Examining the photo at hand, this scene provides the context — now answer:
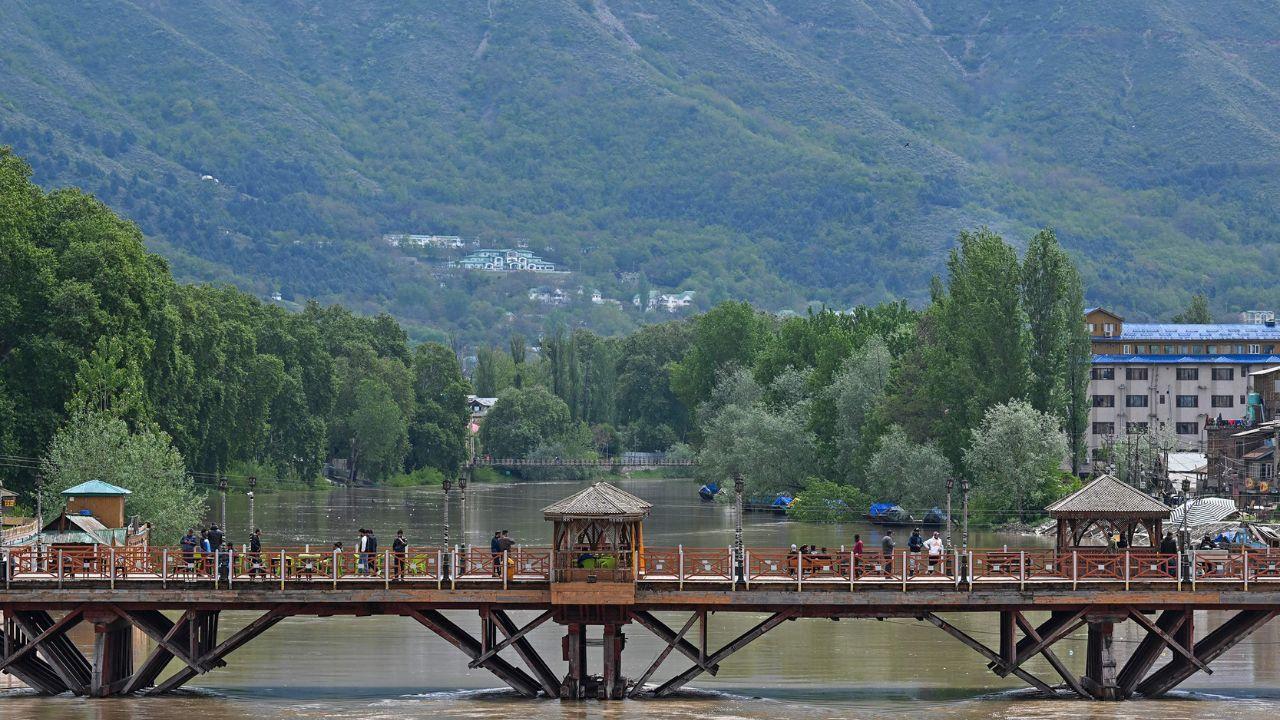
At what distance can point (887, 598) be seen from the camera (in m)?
46.9

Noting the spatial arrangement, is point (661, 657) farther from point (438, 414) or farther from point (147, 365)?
point (438, 414)

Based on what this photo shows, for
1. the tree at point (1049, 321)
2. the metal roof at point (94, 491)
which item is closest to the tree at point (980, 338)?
the tree at point (1049, 321)

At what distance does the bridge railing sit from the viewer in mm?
47094

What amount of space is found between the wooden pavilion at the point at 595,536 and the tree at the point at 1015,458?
61.0 meters

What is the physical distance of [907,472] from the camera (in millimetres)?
112375

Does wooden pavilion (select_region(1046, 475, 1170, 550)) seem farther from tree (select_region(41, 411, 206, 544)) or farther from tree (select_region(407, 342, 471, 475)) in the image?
tree (select_region(407, 342, 471, 475))

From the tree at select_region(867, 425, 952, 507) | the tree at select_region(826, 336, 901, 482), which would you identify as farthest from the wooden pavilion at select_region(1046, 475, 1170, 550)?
the tree at select_region(826, 336, 901, 482)

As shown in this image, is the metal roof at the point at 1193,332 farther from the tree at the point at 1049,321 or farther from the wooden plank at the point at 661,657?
the wooden plank at the point at 661,657

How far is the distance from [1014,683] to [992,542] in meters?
45.8

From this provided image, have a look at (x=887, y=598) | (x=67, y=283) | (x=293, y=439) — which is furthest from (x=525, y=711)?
(x=293, y=439)

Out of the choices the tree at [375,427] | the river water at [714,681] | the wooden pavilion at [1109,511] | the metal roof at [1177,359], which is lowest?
the river water at [714,681]

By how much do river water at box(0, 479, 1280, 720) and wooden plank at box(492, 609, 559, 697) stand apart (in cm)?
82

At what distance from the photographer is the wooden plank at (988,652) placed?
4678 centimetres

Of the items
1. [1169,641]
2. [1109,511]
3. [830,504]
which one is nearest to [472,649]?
[1109,511]
